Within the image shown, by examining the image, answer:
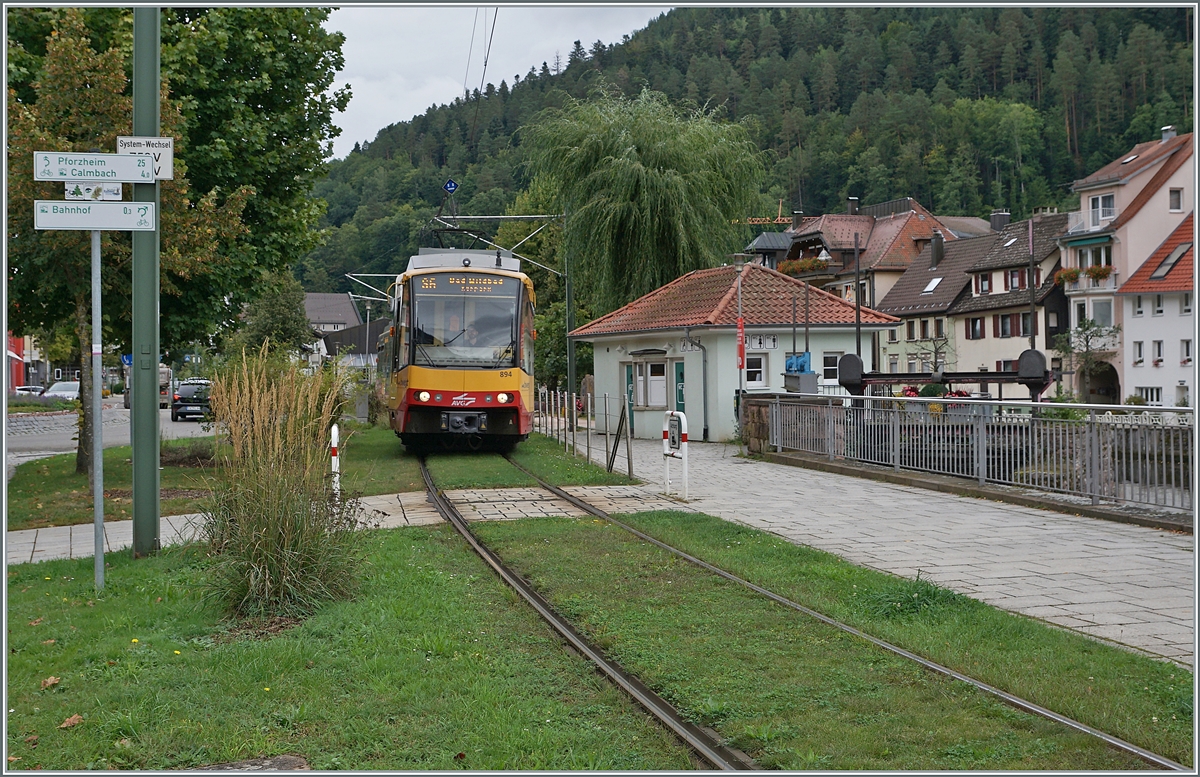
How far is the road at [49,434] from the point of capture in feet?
82.7

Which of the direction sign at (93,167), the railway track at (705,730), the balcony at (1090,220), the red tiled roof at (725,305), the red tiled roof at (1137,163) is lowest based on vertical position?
the railway track at (705,730)

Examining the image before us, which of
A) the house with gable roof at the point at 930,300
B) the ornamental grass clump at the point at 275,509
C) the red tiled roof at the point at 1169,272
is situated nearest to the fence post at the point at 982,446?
the ornamental grass clump at the point at 275,509

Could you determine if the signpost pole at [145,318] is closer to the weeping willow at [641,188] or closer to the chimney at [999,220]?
the weeping willow at [641,188]

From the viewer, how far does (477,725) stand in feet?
16.5

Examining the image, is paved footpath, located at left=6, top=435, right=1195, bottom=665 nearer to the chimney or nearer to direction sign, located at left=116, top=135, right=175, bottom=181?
direction sign, located at left=116, top=135, right=175, bottom=181

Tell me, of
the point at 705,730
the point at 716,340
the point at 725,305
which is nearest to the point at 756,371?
the point at 716,340

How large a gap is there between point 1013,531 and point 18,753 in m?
9.43

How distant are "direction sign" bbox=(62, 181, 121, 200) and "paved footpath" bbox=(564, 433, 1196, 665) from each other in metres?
6.77

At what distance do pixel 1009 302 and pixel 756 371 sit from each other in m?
40.1

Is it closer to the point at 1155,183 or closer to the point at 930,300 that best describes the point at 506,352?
the point at 1155,183

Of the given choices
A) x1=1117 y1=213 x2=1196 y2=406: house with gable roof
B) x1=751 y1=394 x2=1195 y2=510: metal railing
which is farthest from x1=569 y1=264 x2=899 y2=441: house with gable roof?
x1=1117 y1=213 x2=1196 y2=406: house with gable roof

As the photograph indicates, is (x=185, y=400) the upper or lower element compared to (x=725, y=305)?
lower

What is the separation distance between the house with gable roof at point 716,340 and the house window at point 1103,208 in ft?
115

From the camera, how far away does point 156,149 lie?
915cm
